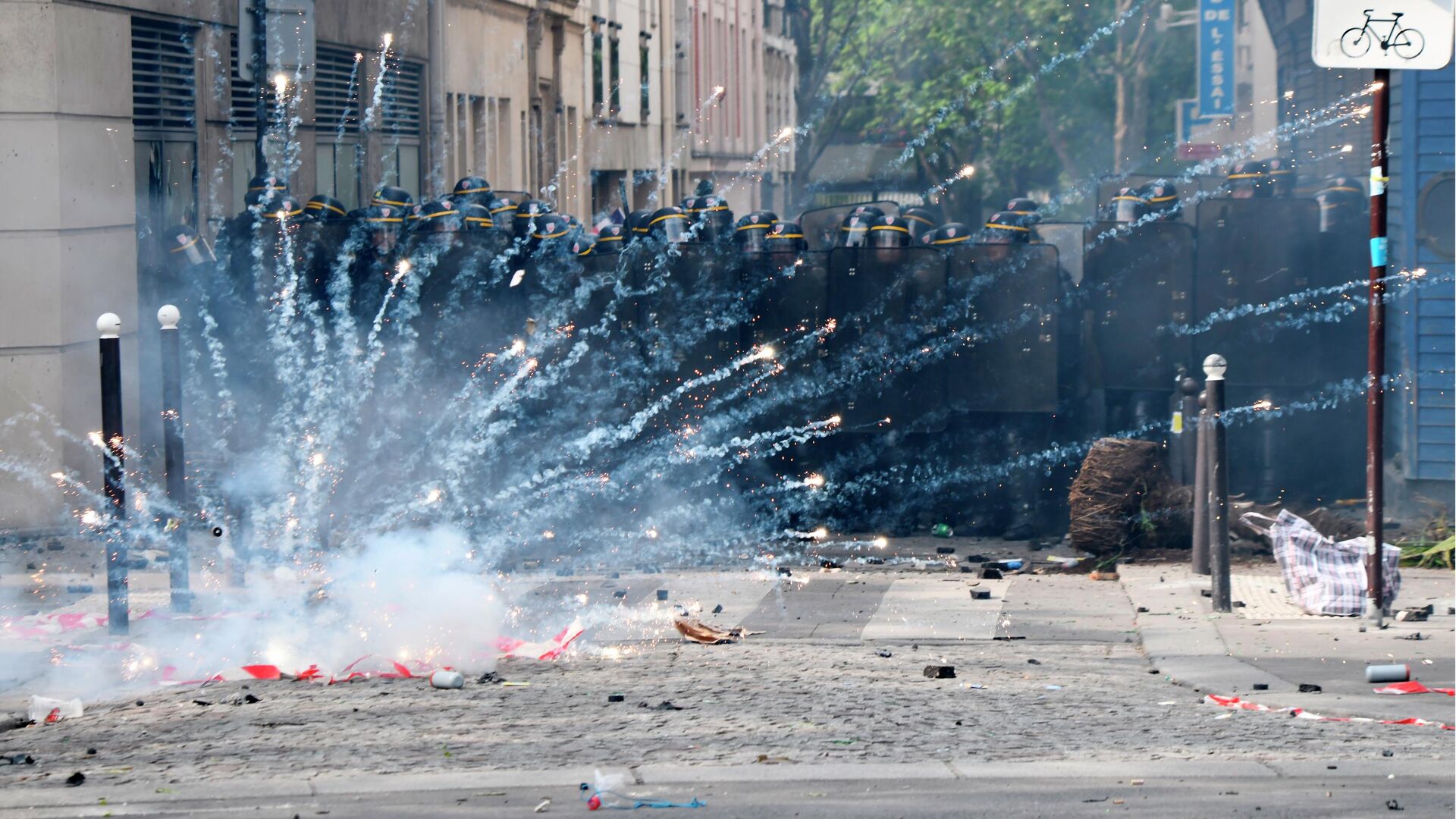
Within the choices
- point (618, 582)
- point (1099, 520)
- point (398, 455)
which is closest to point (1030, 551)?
point (1099, 520)

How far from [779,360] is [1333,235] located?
13.0 ft

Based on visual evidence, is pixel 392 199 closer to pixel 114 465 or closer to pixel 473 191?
pixel 473 191

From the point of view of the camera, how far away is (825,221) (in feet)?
52.3

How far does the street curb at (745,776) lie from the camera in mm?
5531

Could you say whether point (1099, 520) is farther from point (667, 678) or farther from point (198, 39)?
point (198, 39)

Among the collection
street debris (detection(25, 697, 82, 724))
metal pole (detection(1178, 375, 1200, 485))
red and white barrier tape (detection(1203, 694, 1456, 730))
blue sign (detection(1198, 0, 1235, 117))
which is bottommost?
red and white barrier tape (detection(1203, 694, 1456, 730))

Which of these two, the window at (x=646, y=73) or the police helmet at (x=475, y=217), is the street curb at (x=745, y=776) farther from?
the window at (x=646, y=73)

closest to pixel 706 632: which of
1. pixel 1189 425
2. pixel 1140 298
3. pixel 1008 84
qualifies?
pixel 1189 425

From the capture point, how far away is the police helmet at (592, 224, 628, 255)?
1291cm

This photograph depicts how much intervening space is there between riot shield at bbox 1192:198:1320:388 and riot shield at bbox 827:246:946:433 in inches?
77.2

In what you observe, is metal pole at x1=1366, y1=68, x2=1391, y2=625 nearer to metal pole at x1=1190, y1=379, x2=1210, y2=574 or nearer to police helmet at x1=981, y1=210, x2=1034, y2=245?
metal pole at x1=1190, y1=379, x2=1210, y2=574

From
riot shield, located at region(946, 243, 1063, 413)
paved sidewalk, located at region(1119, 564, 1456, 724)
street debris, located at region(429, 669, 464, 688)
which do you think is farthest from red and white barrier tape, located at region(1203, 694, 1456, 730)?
riot shield, located at region(946, 243, 1063, 413)

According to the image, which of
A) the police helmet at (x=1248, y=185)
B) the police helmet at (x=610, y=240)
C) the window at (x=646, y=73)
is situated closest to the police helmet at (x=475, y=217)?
the police helmet at (x=610, y=240)

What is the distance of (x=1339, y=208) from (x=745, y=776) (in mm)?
8358
